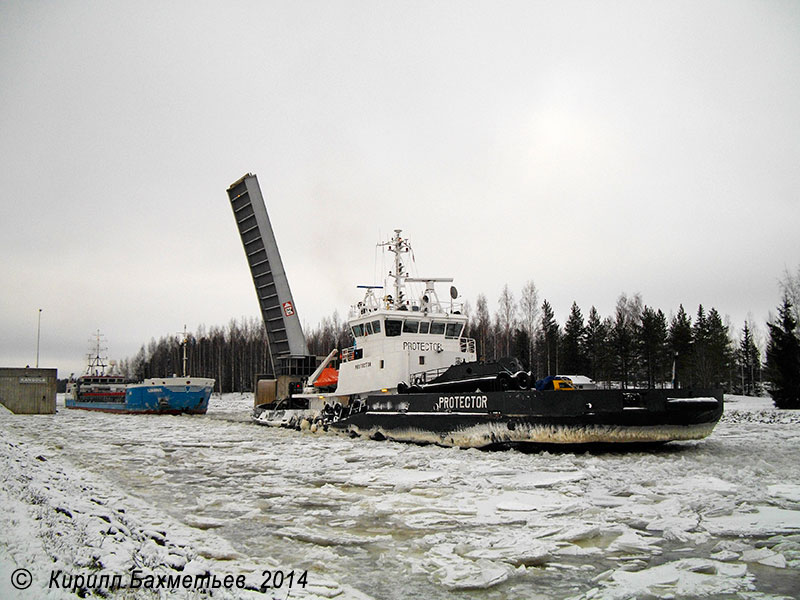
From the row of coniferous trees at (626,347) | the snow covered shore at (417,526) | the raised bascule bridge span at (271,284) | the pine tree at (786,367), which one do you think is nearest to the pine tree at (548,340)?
the row of coniferous trees at (626,347)

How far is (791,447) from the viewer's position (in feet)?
30.6

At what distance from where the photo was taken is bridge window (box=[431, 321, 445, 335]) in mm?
13367

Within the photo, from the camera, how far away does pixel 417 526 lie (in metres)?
4.81

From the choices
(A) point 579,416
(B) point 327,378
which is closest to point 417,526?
(A) point 579,416

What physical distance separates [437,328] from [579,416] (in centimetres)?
542

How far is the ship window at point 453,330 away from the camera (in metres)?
13.6

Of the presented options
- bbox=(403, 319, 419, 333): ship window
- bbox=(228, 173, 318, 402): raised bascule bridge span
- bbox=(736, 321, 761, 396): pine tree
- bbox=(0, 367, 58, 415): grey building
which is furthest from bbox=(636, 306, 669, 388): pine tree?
bbox=(0, 367, 58, 415): grey building

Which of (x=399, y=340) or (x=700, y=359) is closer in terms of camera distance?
(x=399, y=340)

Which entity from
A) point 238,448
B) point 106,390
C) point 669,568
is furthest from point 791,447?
point 106,390

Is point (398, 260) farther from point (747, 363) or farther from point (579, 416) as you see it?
point (747, 363)

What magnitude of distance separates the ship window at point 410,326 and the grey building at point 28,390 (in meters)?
21.4

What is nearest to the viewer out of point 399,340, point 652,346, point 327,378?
point 399,340

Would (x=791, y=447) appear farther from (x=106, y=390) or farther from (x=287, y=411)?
(x=106, y=390)

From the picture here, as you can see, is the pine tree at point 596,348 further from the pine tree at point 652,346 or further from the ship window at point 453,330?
the ship window at point 453,330
